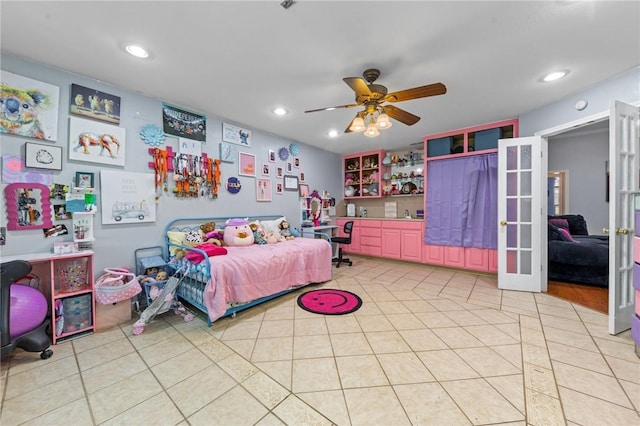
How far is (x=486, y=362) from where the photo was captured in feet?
5.79

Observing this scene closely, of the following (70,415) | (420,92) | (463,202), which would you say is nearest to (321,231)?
(463,202)

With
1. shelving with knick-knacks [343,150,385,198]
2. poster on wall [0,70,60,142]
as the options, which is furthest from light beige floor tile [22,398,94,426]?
shelving with knick-knacks [343,150,385,198]

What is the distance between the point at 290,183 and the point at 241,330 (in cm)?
282

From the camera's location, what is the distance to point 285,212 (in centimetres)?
450

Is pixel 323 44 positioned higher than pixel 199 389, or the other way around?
pixel 323 44

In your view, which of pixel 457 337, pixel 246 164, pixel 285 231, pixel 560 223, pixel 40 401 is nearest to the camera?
pixel 40 401

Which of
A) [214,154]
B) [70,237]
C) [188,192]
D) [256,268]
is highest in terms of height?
[214,154]

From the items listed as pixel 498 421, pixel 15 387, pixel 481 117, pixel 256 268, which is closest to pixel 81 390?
pixel 15 387

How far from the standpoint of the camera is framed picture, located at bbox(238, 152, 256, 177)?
12.2 ft

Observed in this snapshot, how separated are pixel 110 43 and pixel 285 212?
10.1 ft

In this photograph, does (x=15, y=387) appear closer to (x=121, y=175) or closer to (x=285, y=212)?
(x=121, y=175)

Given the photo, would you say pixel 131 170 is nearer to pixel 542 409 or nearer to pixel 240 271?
pixel 240 271

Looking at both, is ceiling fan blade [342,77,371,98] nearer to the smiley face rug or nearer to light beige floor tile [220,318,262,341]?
the smiley face rug

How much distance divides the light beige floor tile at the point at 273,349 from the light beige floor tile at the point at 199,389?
263 millimetres
